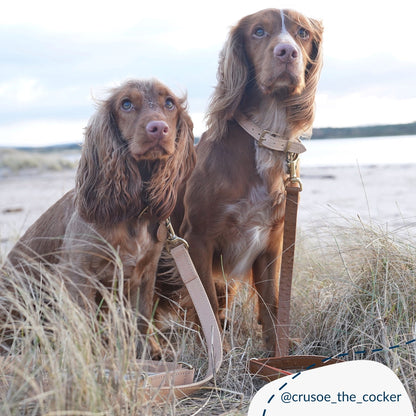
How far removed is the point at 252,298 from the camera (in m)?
3.58

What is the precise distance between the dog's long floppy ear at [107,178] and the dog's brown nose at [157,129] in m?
0.24

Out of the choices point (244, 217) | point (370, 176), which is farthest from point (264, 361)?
point (370, 176)

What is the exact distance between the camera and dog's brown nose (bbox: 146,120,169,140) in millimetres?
2652

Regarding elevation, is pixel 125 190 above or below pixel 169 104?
below

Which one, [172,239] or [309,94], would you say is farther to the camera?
[309,94]

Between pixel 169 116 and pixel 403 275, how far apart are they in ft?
4.69

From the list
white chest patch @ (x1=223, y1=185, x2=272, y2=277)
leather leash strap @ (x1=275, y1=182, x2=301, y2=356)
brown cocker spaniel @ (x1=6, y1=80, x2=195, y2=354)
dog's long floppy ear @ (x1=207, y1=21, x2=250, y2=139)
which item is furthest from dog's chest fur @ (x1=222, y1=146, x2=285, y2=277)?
brown cocker spaniel @ (x1=6, y1=80, x2=195, y2=354)

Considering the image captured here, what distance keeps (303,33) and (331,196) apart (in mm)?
6617

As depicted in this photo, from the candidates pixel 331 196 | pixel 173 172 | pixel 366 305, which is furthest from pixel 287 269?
pixel 331 196

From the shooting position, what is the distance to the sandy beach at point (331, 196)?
5145 millimetres

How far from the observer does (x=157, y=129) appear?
2.66 m

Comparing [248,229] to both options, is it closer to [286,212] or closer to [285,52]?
[286,212]

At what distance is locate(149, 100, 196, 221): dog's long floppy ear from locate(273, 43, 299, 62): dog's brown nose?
56 cm

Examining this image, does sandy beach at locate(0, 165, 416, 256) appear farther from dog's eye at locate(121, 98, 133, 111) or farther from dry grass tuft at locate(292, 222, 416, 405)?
dog's eye at locate(121, 98, 133, 111)
